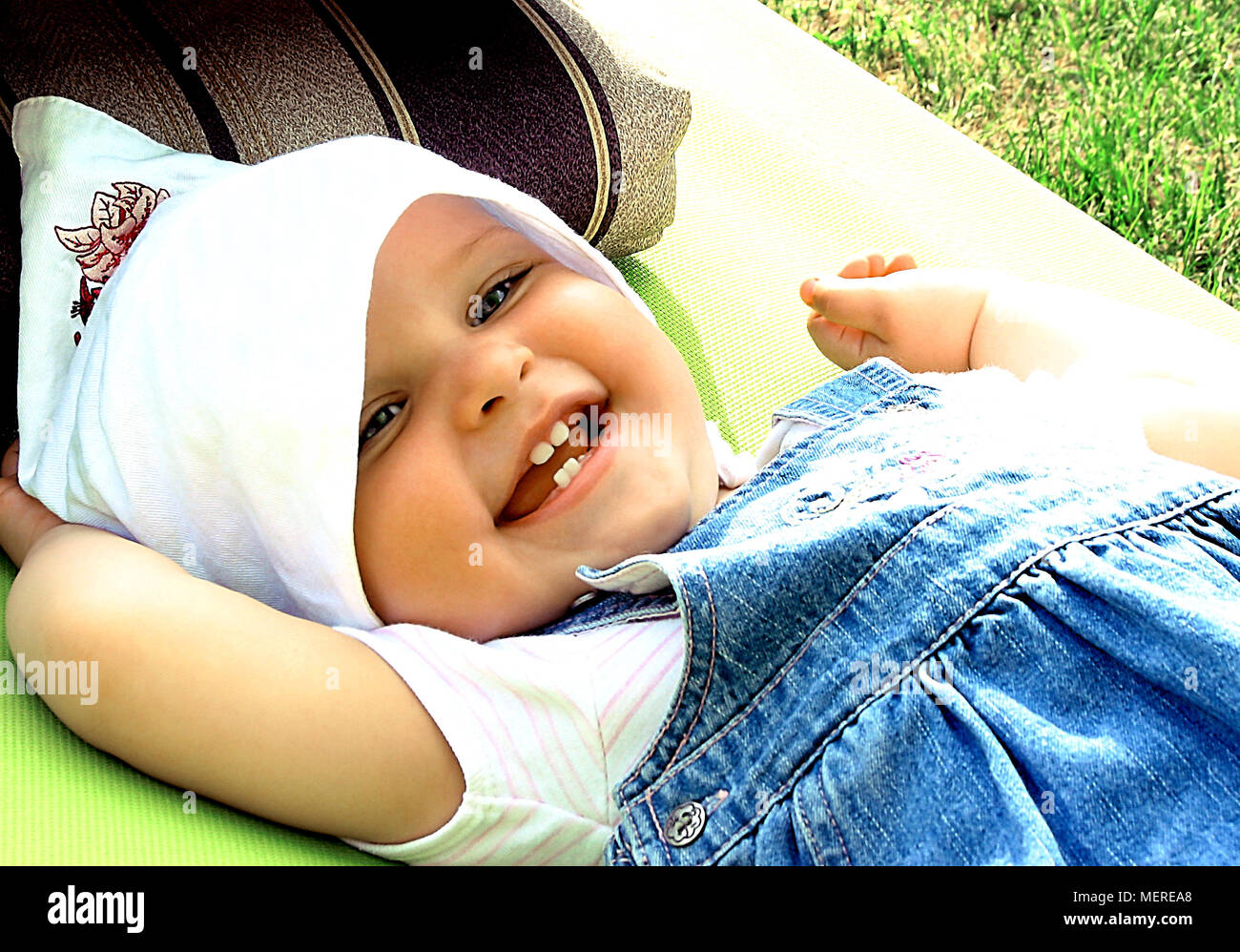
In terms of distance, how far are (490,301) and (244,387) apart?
0.80 feet

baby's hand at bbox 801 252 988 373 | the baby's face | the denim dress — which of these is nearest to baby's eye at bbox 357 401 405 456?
the baby's face

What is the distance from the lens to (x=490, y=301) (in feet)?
3.93

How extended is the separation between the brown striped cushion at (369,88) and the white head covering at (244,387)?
19 cm

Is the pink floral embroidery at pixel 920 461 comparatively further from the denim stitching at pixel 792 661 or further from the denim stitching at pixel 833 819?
the denim stitching at pixel 833 819

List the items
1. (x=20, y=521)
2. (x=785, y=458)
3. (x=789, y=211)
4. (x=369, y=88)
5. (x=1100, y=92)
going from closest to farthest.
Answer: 1. (x=20, y=521)
2. (x=785, y=458)
3. (x=369, y=88)
4. (x=789, y=211)
5. (x=1100, y=92)

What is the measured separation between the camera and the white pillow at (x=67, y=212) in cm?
122

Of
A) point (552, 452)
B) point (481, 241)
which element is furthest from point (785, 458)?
point (481, 241)

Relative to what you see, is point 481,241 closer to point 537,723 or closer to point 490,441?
point 490,441

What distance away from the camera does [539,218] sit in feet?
4.17

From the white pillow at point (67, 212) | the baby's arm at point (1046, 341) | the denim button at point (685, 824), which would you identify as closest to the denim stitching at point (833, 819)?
the denim button at point (685, 824)

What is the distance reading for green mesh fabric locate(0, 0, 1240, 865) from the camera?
166 cm

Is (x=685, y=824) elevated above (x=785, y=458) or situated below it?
below

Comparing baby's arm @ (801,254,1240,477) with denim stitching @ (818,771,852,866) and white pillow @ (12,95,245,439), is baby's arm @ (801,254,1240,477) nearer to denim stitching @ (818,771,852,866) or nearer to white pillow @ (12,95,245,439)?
denim stitching @ (818,771,852,866)
